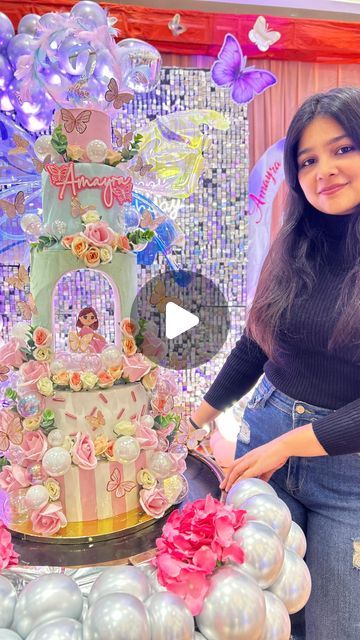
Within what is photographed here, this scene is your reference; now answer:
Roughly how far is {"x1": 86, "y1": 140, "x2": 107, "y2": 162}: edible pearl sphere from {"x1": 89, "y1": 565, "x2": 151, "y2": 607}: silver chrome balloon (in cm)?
81

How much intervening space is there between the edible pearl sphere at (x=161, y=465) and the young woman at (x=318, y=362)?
133 millimetres

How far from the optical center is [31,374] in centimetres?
97

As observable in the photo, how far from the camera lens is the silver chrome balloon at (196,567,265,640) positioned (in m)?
0.65

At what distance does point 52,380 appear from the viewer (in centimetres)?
99

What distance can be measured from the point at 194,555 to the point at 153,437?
33 cm

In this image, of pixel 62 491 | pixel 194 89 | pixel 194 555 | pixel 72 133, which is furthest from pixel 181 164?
pixel 194 555

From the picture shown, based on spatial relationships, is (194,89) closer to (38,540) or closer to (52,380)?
(52,380)

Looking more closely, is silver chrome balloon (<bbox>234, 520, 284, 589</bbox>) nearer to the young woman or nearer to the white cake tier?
the young woman

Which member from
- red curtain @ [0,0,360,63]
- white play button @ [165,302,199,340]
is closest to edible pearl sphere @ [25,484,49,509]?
white play button @ [165,302,199,340]

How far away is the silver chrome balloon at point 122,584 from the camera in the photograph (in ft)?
2.24

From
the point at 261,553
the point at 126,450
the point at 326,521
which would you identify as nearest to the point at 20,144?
the point at 126,450

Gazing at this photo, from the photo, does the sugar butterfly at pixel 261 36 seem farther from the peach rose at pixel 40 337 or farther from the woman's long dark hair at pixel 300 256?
the peach rose at pixel 40 337

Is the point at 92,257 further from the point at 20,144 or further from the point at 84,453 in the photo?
the point at 84,453

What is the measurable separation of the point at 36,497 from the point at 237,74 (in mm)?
1626
